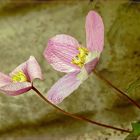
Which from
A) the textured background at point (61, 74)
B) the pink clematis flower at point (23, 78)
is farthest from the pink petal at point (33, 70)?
the textured background at point (61, 74)

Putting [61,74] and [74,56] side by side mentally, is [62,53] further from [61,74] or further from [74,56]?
[61,74]

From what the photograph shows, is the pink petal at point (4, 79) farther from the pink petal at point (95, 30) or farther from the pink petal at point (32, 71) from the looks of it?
the pink petal at point (95, 30)

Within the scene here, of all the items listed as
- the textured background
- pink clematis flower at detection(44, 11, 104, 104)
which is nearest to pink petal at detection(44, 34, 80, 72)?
pink clematis flower at detection(44, 11, 104, 104)

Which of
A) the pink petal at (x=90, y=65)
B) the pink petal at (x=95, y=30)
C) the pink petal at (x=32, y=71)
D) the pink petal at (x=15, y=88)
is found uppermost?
the pink petal at (x=95, y=30)

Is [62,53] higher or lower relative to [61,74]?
higher

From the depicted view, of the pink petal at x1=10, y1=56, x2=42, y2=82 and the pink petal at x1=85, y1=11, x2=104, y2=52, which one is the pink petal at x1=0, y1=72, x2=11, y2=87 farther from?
the pink petal at x1=85, y1=11, x2=104, y2=52

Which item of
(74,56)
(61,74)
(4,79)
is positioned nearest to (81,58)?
(74,56)

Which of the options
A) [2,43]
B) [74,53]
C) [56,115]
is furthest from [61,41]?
[2,43]
